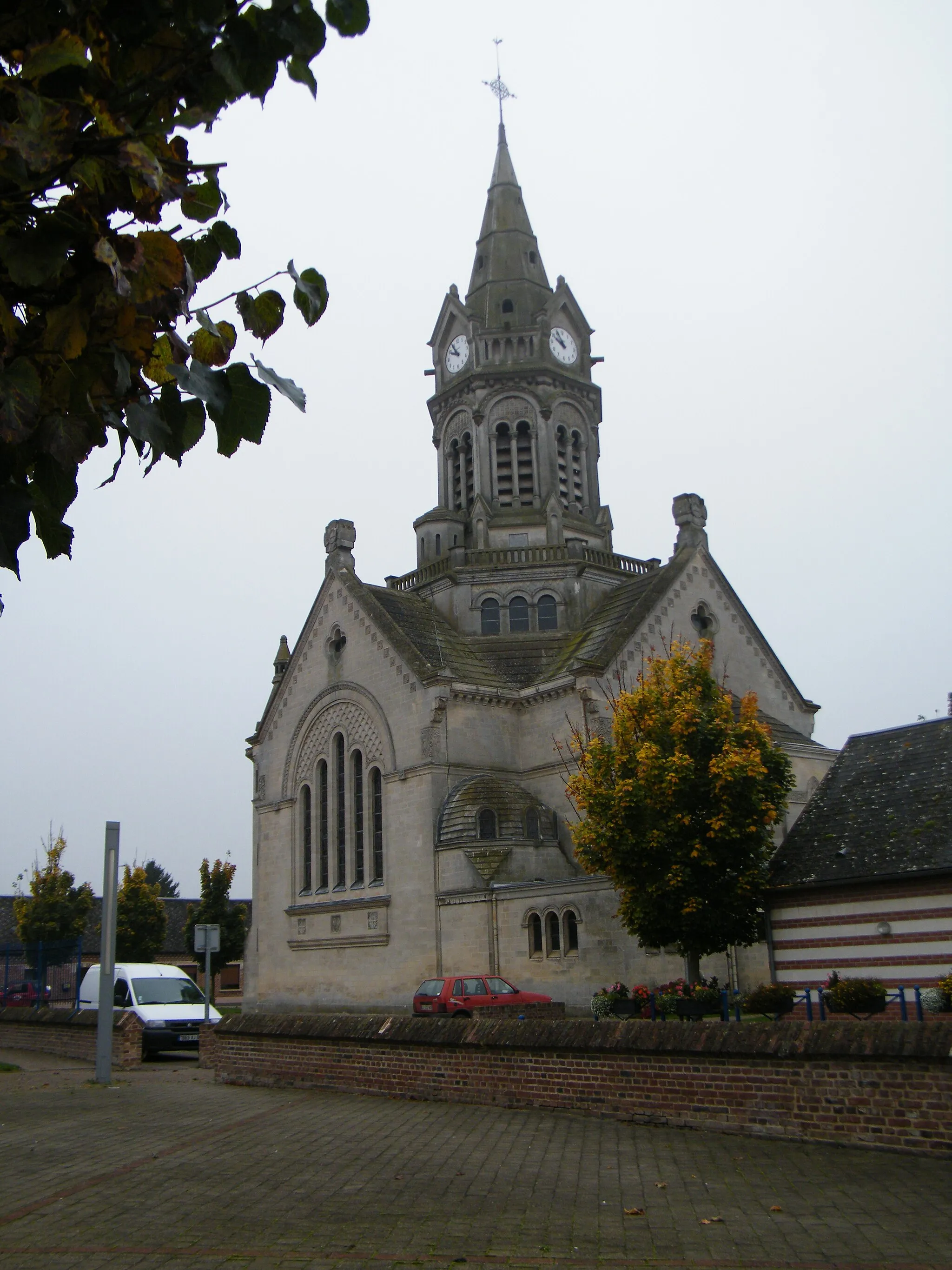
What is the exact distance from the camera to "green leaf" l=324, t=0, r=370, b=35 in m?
3.92

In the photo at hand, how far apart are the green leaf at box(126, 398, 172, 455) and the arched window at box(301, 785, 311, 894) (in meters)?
32.9

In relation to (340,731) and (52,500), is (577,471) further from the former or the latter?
(52,500)

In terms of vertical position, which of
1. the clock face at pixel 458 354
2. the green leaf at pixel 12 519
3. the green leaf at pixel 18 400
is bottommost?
the green leaf at pixel 12 519

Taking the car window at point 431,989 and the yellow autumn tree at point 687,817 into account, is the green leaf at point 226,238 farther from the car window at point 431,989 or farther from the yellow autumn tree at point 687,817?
the car window at point 431,989

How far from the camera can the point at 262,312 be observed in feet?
14.0

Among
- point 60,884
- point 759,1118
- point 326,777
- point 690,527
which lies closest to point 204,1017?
point 326,777

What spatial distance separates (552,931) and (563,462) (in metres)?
19.3

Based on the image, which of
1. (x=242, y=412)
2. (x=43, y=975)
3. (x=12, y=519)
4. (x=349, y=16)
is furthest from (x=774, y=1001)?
(x=43, y=975)

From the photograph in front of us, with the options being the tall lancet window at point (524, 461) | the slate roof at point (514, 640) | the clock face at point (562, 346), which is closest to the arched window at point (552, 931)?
the slate roof at point (514, 640)

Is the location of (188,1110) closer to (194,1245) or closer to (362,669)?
(194,1245)

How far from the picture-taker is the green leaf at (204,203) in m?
4.27

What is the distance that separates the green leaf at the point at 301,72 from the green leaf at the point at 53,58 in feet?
2.37

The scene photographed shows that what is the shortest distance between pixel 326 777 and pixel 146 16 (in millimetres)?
32768

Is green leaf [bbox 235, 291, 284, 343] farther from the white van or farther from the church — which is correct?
the church
